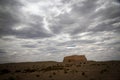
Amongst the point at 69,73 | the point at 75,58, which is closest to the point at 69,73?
the point at 69,73

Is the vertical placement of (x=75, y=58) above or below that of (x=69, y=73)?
above

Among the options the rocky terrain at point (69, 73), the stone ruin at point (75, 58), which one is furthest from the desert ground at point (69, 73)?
the stone ruin at point (75, 58)

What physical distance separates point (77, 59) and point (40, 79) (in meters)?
67.3

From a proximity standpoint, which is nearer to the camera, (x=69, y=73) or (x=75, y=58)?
(x=69, y=73)

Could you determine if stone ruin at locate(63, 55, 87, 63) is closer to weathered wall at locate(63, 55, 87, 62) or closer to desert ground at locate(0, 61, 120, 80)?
weathered wall at locate(63, 55, 87, 62)

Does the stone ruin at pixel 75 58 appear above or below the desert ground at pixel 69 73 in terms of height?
above

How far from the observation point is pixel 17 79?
1706 centimetres

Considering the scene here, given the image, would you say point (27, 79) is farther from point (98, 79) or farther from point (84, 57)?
point (84, 57)

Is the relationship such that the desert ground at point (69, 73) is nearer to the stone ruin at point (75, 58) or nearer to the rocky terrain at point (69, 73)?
the rocky terrain at point (69, 73)

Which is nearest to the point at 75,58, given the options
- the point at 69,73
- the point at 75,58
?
the point at 75,58

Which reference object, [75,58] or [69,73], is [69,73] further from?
[75,58]

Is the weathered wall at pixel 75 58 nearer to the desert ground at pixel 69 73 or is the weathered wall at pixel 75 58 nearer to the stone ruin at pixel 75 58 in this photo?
the stone ruin at pixel 75 58

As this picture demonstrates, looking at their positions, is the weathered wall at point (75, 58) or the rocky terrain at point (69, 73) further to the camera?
the weathered wall at point (75, 58)

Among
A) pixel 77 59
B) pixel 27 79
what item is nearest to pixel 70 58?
pixel 77 59
